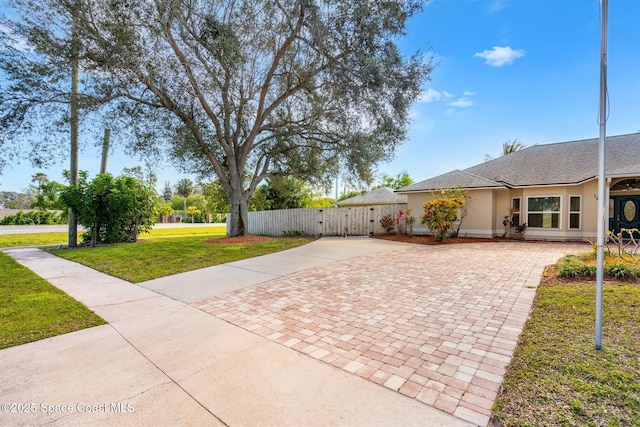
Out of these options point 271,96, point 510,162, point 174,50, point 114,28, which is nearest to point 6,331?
point 114,28

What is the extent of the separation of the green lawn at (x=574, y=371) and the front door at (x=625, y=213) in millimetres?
11590

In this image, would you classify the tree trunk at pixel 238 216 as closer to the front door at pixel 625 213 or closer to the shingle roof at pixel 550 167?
the shingle roof at pixel 550 167

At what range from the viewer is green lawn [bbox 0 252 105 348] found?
11.3ft

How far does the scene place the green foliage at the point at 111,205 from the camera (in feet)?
37.1

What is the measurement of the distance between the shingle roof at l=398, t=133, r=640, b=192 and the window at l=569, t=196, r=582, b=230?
3.03 ft

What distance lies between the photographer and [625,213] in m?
12.3

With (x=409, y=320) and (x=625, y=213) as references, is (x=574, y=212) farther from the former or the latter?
(x=409, y=320)

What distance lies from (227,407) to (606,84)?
466 centimetres

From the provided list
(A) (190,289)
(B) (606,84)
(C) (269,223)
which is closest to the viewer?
(B) (606,84)

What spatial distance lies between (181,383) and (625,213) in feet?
56.4

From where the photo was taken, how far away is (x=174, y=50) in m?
9.75

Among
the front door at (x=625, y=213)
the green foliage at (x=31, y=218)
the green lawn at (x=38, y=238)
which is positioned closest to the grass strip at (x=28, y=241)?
the green lawn at (x=38, y=238)

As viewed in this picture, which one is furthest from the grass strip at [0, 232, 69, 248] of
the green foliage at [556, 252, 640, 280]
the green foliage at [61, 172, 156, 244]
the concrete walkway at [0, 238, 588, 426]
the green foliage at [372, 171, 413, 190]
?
the green foliage at [372, 171, 413, 190]

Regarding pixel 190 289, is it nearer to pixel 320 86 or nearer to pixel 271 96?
pixel 320 86
